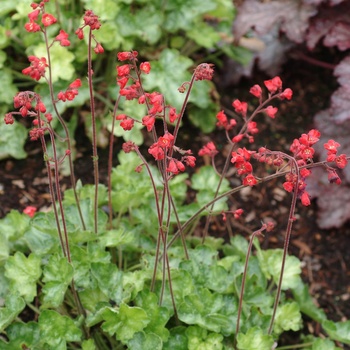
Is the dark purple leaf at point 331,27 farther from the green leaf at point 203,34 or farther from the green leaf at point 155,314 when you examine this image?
the green leaf at point 155,314

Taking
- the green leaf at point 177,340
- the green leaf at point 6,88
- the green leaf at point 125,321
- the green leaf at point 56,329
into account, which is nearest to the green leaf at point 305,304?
the green leaf at point 177,340

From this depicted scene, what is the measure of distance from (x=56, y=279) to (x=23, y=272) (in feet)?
0.54

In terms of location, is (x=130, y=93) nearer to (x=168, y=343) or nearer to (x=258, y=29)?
(x=168, y=343)

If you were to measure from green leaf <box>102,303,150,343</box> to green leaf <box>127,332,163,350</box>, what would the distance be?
16 millimetres

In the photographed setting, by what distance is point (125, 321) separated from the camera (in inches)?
86.7

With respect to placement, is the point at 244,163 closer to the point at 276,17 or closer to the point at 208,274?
the point at 208,274

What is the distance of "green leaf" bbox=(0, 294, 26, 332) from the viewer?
7.13ft

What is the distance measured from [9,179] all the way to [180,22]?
118 cm

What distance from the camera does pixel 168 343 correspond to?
7.64 ft

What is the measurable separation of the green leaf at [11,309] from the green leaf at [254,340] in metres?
0.75

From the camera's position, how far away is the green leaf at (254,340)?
227cm

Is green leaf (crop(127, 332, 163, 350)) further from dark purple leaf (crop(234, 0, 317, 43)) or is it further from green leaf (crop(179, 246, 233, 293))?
dark purple leaf (crop(234, 0, 317, 43))

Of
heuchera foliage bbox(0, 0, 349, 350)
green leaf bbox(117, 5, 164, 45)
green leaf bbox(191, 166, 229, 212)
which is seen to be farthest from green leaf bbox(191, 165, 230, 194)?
green leaf bbox(117, 5, 164, 45)

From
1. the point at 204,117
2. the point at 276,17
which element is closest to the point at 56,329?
the point at 204,117
